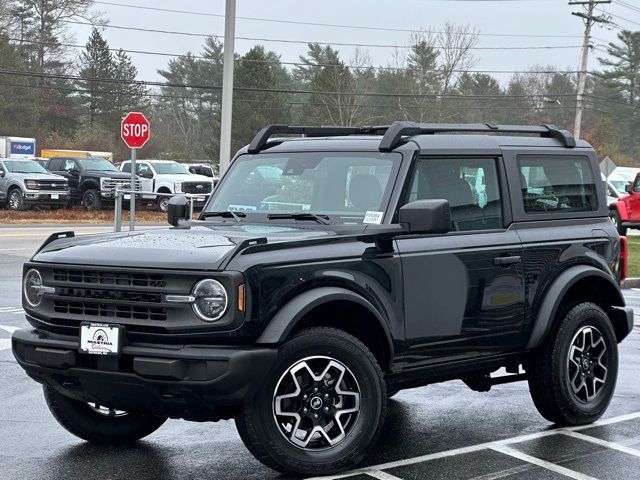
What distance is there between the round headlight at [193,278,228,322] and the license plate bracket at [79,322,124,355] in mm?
420

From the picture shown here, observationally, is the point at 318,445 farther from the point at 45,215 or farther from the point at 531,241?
the point at 45,215

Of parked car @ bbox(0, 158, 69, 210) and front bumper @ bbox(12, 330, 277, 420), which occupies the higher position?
front bumper @ bbox(12, 330, 277, 420)

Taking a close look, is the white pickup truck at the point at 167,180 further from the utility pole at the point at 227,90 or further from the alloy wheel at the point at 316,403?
the alloy wheel at the point at 316,403

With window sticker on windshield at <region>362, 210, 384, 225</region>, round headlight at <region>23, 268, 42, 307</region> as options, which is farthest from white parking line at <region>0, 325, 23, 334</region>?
window sticker on windshield at <region>362, 210, 384, 225</region>

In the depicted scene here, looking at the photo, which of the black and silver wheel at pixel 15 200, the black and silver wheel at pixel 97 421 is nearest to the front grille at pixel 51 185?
the black and silver wheel at pixel 15 200

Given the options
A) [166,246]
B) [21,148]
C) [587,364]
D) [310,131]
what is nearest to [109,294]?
[166,246]

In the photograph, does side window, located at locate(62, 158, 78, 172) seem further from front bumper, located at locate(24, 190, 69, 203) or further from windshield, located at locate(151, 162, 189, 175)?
front bumper, located at locate(24, 190, 69, 203)

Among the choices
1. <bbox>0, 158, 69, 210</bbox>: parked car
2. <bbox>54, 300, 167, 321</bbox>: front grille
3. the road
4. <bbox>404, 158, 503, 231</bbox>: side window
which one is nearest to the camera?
<bbox>54, 300, 167, 321</bbox>: front grille

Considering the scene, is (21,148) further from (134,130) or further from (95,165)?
(134,130)

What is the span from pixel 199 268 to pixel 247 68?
64.3 metres

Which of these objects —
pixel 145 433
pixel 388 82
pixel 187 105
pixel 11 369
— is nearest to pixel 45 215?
pixel 11 369

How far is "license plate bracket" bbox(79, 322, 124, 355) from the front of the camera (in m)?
5.61

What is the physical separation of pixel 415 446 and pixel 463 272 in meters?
1.09

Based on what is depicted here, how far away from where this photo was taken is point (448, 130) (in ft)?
23.9
